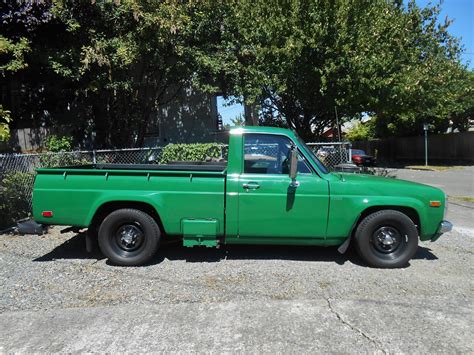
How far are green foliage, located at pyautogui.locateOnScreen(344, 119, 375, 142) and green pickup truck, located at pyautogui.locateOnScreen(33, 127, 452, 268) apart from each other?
40785mm

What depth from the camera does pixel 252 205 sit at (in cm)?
538

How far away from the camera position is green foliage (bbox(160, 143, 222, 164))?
35.4ft

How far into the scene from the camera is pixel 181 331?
3812 millimetres

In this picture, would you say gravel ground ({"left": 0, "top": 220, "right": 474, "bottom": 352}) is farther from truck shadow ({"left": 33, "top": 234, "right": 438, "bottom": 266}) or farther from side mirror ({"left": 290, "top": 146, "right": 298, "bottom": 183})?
side mirror ({"left": 290, "top": 146, "right": 298, "bottom": 183})

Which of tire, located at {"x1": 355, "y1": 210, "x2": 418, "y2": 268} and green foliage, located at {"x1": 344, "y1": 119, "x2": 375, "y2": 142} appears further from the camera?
green foliage, located at {"x1": 344, "y1": 119, "x2": 375, "y2": 142}

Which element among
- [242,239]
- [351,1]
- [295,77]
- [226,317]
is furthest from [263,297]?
[351,1]

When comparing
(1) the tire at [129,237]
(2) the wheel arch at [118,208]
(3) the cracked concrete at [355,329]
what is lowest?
(3) the cracked concrete at [355,329]

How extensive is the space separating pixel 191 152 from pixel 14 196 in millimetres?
4385

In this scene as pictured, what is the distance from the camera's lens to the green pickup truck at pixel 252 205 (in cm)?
537

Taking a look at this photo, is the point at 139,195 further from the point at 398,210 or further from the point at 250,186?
the point at 398,210

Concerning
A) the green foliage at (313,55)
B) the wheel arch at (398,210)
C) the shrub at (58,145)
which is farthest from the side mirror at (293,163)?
the shrub at (58,145)

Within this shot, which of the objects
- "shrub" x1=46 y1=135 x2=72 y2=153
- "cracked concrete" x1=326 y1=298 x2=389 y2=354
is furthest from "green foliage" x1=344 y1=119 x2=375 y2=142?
"cracked concrete" x1=326 y1=298 x2=389 y2=354

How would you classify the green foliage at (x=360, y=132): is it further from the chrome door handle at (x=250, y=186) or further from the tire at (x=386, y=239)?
the chrome door handle at (x=250, y=186)

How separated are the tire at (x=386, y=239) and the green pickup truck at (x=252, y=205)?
1cm
